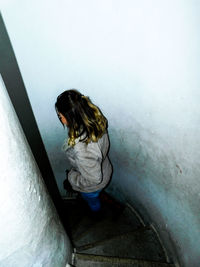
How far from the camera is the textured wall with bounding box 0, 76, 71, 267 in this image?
3.17 feet

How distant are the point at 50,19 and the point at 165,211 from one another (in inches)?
87.6

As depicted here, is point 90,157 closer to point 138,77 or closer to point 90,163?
point 90,163

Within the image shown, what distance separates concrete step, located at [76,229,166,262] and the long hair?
1415 mm

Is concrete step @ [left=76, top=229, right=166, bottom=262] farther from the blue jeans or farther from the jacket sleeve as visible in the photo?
the jacket sleeve

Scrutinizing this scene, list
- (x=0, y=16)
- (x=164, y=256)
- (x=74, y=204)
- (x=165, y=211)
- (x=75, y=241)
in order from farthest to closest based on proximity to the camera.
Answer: (x=74, y=204) < (x=75, y=241) < (x=164, y=256) < (x=165, y=211) < (x=0, y=16)

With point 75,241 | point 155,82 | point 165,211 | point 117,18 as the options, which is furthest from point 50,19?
point 75,241

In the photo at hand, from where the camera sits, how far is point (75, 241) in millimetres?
3076

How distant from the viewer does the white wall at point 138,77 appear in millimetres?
1368

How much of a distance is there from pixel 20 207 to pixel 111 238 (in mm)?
1967

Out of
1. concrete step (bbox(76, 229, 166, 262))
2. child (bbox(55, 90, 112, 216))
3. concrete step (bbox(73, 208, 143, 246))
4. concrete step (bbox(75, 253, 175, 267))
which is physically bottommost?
concrete step (bbox(73, 208, 143, 246))

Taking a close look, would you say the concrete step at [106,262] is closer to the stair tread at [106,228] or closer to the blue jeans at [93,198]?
the blue jeans at [93,198]

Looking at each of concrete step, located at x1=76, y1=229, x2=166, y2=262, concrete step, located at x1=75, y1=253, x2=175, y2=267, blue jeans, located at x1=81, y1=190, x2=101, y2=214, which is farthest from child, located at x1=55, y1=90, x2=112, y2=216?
concrete step, located at x1=76, y1=229, x2=166, y2=262

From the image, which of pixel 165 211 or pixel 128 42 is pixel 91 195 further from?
pixel 128 42

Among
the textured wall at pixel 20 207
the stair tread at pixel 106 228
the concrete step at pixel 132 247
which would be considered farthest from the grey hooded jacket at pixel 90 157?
the stair tread at pixel 106 228
